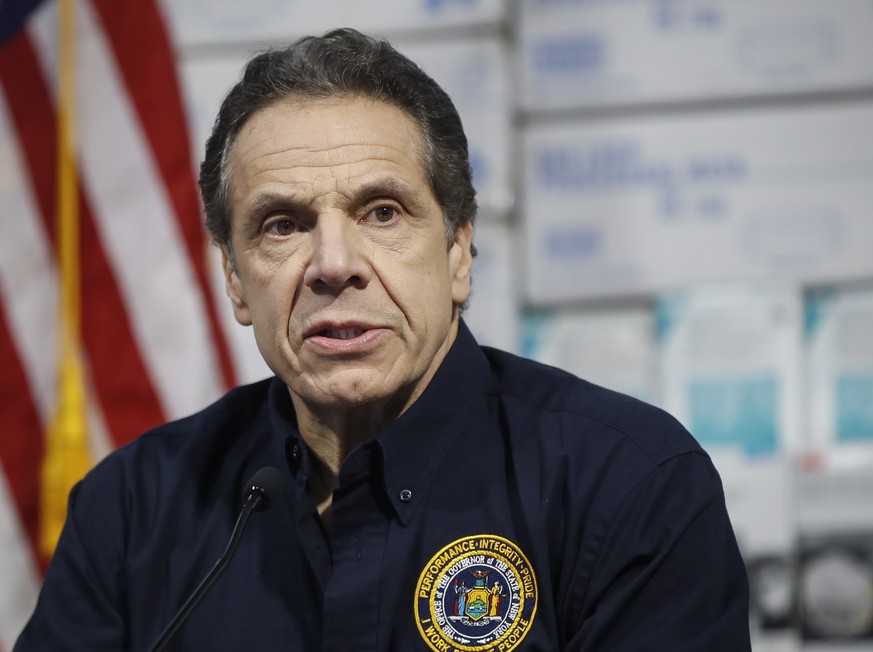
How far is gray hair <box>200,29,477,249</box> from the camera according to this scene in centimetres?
141

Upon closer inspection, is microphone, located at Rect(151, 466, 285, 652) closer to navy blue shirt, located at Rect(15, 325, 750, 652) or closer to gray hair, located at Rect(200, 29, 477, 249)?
navy blue shirt, located at Rect(15, 325, 750, 652)

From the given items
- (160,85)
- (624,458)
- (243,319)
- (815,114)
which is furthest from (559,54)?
(624,458)

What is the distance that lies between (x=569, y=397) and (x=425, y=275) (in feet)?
0.85

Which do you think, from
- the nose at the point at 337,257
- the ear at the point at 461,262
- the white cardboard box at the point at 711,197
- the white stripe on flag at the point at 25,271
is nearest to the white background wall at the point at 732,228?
the white cardboard box at the point at 711,197

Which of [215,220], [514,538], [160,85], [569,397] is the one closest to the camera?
[514,538]

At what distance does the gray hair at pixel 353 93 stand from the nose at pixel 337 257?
154 mm

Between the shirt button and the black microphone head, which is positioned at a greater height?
the shirt button

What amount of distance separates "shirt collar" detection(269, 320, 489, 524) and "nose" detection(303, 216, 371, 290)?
194 mm

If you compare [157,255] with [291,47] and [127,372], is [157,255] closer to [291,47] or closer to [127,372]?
[127,372]

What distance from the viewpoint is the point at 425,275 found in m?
1.39

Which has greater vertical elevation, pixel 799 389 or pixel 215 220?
pixel 215 220

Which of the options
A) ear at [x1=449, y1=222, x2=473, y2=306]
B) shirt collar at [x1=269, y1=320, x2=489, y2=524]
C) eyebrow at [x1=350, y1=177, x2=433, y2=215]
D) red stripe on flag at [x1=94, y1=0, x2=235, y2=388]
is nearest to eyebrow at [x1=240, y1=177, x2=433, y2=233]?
eyebrow at [x1=350, y1=177, x2=433, y2=215]

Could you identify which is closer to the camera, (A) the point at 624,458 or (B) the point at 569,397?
(A) the point at 624,458

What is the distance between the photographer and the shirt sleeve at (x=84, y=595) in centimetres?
143
